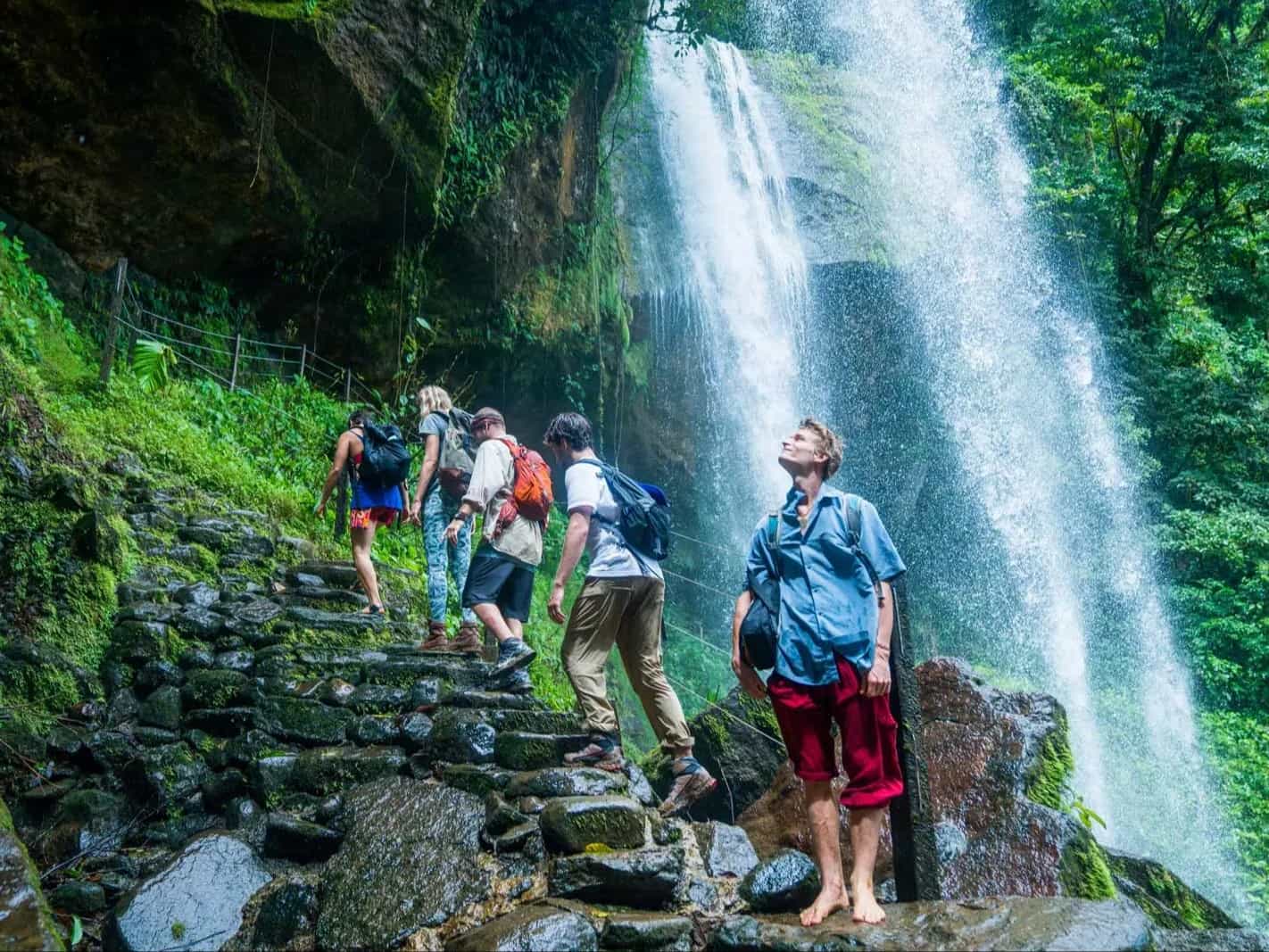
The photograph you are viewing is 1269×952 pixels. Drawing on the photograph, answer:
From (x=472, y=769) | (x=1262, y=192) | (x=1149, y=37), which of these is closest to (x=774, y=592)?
(x=472, y=769)

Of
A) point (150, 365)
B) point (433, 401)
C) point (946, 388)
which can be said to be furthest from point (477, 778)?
point (946, 388)

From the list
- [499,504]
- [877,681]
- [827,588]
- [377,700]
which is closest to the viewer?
[877,681]

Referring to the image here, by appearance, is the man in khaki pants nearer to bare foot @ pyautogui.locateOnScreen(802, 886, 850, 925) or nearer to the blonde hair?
bare foot @ pyautogui.locateOnScreen(802, 886, 850, 925)

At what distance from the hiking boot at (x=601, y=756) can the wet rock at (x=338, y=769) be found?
0.77 metres

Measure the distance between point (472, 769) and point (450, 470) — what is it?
2292 millimetres

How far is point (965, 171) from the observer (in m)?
18.8

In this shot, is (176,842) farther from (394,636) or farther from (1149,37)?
(1149,37)

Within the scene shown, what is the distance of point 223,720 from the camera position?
4.43 m

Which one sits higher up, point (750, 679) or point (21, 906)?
point (750, 679)

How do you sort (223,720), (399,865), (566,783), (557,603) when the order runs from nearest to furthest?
(399,865) → (566,783) → (557,603) → (223,720)

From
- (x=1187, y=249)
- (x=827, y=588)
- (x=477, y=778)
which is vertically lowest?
(x=477, y=778)

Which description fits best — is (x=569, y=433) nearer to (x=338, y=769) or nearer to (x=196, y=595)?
(x=338, y=769)

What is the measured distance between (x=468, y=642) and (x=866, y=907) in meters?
3.20

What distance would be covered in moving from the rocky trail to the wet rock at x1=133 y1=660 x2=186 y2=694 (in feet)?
0.03
